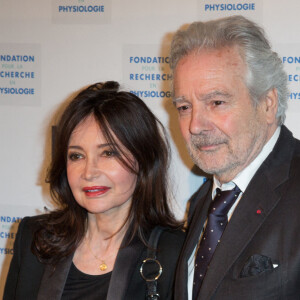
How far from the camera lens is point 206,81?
1974mm

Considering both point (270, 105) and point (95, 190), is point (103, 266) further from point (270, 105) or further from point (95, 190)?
point (270, 105)

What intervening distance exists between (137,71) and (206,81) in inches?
45.4

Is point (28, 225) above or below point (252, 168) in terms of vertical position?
below

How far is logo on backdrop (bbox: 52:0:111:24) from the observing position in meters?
3.09

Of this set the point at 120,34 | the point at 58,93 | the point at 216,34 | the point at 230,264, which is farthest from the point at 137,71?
the point at 230,264

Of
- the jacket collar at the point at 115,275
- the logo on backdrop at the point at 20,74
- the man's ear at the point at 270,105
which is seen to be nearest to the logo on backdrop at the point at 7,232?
the logo on backdrop at the point at 20,74

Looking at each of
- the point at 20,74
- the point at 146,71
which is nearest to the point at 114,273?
the point at 146,71

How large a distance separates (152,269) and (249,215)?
1.96ft

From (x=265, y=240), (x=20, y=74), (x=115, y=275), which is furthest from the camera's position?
(x=20, y=74)

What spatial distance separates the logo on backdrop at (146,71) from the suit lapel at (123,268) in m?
1.02

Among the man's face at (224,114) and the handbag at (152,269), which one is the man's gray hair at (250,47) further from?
the handbag at (152,269)

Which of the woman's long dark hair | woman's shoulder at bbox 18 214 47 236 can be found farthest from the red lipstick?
woman's shoulder at bbox 18 214 47 236

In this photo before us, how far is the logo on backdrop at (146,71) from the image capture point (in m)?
3.04

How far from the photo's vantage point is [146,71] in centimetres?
306
